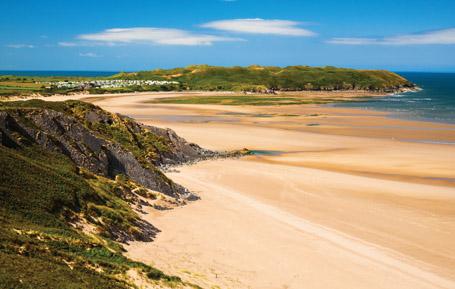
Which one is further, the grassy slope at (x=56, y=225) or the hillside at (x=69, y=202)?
the hillside at (x=69, y=202)

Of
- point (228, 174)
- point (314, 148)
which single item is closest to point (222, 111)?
point (314, 148)

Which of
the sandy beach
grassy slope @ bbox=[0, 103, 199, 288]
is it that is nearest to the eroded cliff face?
grassy slope @ bbox=[0, 103, 199, 288]

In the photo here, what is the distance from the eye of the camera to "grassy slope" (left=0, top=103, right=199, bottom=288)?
11.8m

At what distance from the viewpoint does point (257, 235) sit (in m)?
20.4

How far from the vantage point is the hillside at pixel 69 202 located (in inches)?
489

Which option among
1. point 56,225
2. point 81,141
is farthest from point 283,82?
point 56,225

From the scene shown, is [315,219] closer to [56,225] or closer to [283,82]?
[56,225]

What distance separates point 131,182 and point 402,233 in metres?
14.0

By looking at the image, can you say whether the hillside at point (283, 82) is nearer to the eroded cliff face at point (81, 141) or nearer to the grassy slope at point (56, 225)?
the eroded cliff face at point (81, 141)

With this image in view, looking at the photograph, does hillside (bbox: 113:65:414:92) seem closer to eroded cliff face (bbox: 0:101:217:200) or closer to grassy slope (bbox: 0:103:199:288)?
eroded cliff face (bbox: 0:101:217:200)

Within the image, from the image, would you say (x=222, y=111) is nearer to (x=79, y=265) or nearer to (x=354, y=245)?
(x=354, y=245)

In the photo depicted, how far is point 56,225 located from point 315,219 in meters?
12.9

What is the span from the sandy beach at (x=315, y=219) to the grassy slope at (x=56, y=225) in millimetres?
1596

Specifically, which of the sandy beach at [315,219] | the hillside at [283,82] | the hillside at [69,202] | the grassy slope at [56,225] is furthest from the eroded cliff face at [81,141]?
the hillside at [283,82]
